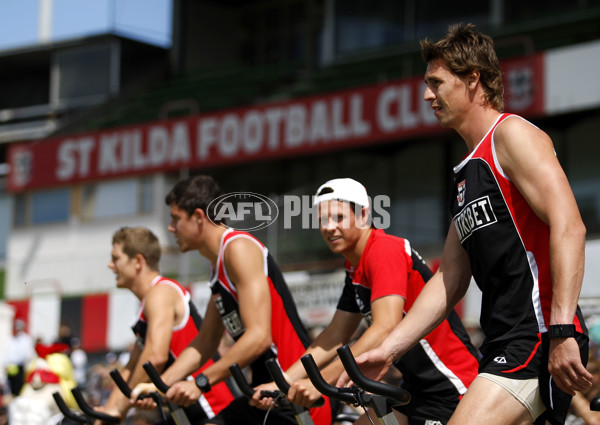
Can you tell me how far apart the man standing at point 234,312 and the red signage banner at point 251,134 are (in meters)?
14.2

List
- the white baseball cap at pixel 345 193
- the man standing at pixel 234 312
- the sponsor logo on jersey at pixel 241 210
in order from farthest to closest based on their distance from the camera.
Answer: the sponsor logo on jersey at pixel 241 210, the man standing at pixel 234 312, the white baseball cap at pixel 345 193

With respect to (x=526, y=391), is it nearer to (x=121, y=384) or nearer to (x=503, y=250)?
(x=503, y=250)

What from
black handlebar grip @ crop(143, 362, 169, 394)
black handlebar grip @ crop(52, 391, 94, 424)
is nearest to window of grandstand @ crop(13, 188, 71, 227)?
black handlebar grip @ crop(52, 391, 94, 424)

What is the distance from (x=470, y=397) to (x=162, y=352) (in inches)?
124

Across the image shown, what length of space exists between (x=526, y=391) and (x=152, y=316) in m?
3.38

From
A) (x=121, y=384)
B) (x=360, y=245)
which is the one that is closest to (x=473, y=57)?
(x=360, y=245)

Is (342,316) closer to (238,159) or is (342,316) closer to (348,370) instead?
(348,370)

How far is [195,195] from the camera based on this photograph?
19.8 feet

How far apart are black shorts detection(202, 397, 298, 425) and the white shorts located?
86.7 inches

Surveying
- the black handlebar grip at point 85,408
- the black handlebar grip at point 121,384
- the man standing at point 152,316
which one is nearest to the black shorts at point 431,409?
the man standing at point 152,316

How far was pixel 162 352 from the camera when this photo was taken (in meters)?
6.38

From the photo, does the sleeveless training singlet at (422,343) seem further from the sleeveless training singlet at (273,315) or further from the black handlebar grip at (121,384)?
the black handlebar grip at (121,384)

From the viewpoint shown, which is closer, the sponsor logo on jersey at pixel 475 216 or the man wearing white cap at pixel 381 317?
the sponsor logo on jersey at pixel 475 216

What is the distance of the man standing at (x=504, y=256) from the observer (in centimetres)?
351
